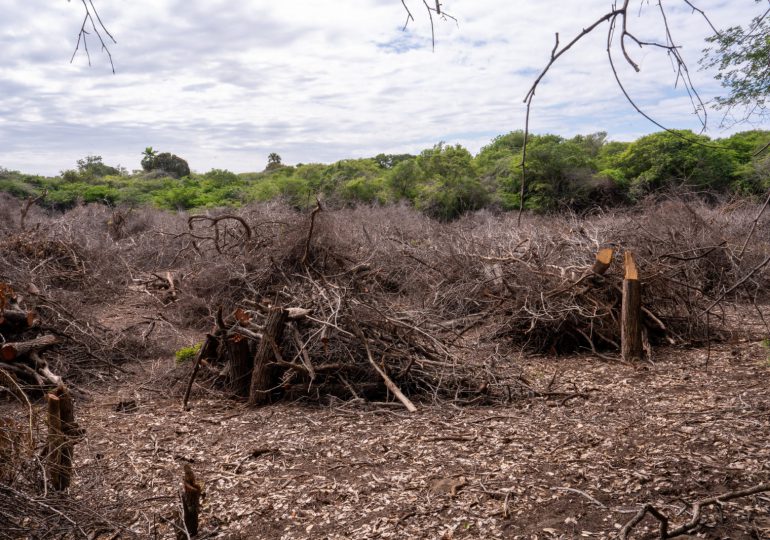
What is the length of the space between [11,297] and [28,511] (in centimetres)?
443

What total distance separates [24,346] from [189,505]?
3.56m

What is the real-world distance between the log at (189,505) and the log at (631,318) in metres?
4.85

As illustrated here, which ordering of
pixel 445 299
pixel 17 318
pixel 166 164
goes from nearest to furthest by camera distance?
1. pixel 17 318
2. pixel 445 299
3. pixel 166 164

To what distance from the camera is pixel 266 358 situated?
5.56 metres

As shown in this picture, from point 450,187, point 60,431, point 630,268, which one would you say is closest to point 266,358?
point 60,431

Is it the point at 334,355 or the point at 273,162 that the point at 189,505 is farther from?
the point at 273,162

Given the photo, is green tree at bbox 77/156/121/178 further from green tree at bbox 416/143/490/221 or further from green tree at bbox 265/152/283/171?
green tree at bbox 416/143/490/221

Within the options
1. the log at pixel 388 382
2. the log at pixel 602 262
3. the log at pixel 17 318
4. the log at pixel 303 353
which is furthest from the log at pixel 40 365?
the log at pixel 602 262

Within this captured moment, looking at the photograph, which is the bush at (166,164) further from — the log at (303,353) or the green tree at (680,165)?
the log at (303,353)

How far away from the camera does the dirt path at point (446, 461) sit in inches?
138

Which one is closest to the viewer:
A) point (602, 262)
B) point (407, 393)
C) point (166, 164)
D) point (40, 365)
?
point (407, 393)

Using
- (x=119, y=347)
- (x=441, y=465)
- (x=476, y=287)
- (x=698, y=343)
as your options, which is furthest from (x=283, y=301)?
(x=698, y=343)

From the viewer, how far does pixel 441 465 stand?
13.8 ft

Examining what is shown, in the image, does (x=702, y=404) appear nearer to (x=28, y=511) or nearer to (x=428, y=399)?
(x=428, y=399)
